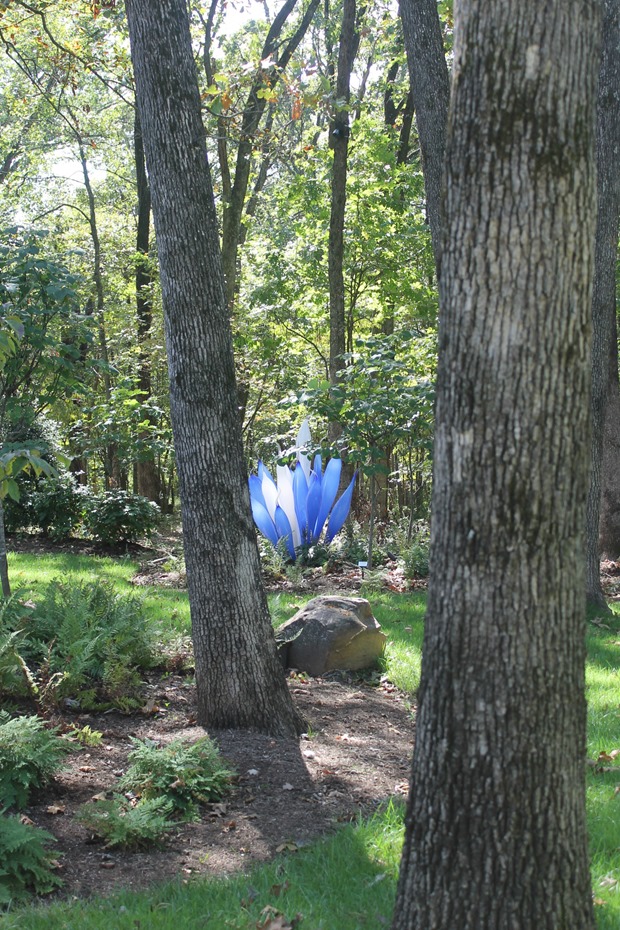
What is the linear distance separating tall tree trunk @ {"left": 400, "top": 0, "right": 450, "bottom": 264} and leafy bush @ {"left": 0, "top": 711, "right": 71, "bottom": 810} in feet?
13.8

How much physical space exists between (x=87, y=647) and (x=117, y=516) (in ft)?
27.0

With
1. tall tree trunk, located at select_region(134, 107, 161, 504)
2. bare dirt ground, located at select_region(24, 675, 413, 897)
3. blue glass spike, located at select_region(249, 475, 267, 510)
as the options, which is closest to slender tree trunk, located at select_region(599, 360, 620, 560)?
blue glass spike, located at select_region(249, 475, 267, 510)

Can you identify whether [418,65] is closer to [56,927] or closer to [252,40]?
[56,927]

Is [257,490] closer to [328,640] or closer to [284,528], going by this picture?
[284,528]

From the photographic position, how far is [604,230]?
889cm

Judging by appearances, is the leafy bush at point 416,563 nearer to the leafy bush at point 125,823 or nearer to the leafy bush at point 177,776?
the leafy bush at point 177,776

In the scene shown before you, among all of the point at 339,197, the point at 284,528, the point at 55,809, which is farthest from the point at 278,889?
the point at 339,197

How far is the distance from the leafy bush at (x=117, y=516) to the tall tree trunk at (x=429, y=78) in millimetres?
8566

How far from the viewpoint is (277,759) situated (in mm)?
4992

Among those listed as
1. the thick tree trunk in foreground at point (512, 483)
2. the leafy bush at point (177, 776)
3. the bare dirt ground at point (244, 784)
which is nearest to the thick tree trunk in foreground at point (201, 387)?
the bare dirt ground at point (244, 784)

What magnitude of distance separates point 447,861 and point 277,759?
248 cm

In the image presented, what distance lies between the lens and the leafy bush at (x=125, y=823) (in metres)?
4.00

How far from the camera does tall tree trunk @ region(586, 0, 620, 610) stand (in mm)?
8539

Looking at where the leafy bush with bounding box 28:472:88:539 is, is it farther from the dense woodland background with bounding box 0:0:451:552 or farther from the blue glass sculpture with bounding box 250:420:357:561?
the blue glass sculpture with bounding box 250:420:357:561
